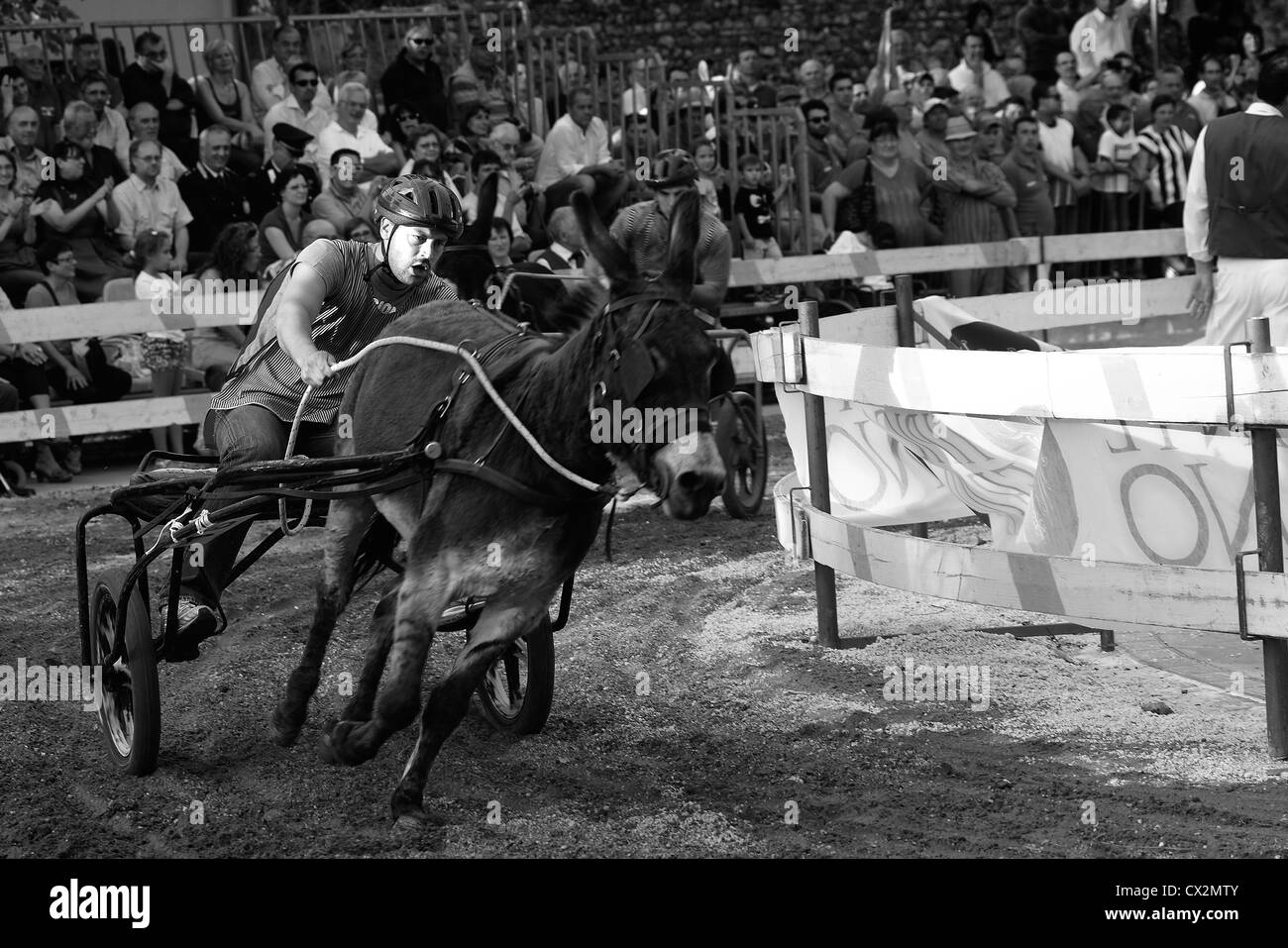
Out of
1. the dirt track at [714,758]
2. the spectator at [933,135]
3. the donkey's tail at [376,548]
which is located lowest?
the dirt track at [714,758]

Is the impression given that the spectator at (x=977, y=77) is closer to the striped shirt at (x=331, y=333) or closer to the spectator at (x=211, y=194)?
the spectator at (x=211, y=194)

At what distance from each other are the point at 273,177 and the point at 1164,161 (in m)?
9.53

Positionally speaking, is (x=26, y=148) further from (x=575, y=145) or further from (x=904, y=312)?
(x=904, y=312)

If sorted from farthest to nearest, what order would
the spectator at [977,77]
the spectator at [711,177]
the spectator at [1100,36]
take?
the spectator at [1100,36]
the spectator at [977,77]
the spectator at [711,177]

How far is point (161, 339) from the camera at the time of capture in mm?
12031

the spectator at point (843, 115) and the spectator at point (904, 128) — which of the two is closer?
the spectator at point (904, 128)

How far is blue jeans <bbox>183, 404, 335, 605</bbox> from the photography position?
5.89 meters

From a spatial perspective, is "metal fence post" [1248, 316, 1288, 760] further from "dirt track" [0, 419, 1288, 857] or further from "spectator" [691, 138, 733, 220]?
"spectator" [691, 138, 733, 220]

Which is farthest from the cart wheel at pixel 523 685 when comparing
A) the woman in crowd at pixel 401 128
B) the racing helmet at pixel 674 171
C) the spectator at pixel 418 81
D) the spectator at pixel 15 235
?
the spectator at pixel 418 81

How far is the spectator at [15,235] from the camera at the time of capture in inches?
481

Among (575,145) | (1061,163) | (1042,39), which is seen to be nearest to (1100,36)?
(1042,39)

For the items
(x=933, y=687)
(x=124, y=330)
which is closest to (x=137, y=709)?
(x=933, y=687)

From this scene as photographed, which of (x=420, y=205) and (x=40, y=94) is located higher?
(x=40, y=94)

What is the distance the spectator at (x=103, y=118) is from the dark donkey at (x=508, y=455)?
29.0 feet
